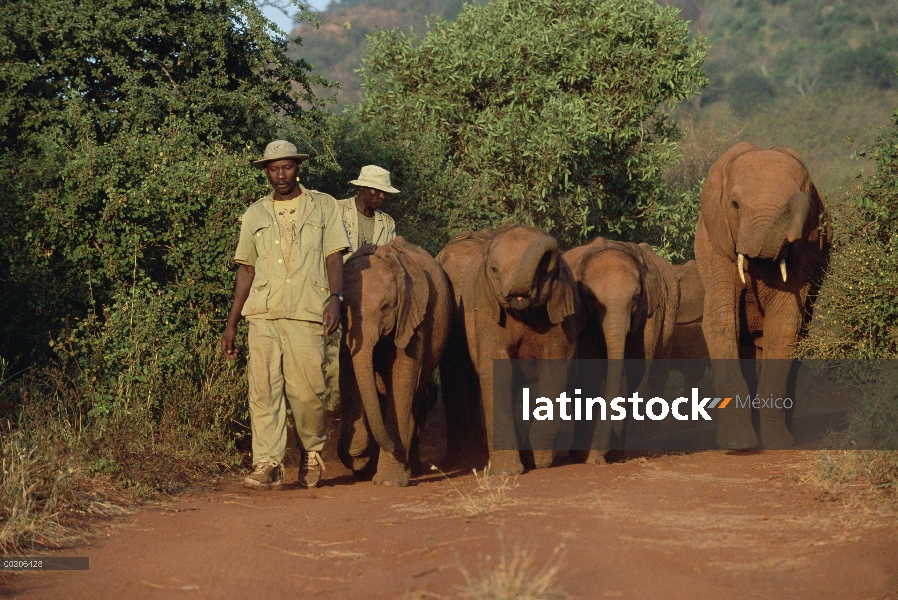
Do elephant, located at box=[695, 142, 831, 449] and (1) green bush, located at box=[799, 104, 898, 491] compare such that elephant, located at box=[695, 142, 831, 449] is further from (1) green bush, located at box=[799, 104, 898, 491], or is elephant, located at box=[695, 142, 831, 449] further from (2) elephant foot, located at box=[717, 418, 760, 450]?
(1) green bush, located at box=[799, 104, 898, 491]

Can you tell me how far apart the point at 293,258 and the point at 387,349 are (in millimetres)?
1035

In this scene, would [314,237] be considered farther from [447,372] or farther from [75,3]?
[75,3]

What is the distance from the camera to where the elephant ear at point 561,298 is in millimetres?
8625

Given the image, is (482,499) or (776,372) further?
(776,372)

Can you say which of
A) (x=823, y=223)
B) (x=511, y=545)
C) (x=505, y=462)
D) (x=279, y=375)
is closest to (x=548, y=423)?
(x=505, y=462)

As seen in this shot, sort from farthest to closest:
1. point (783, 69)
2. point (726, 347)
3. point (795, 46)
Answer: point (795, 46) → point (783, 69) → point (726, 347)

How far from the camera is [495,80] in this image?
49.2ft

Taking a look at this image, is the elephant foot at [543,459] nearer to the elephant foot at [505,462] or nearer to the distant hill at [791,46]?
the elephant foot at [505,462]

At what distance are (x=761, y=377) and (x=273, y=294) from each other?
4.19m

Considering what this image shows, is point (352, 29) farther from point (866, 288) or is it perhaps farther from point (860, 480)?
point (860, 480)

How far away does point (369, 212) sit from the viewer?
1038cm

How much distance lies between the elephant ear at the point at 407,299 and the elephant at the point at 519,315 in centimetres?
51

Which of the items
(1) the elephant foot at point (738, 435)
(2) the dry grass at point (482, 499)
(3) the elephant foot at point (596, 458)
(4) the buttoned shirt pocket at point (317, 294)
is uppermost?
(4) the buttoned shirt pocket at point (317, 294)

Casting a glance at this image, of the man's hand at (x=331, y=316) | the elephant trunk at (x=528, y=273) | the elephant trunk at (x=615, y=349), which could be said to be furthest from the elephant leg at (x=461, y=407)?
the man's hand at (x=331, y=316)
